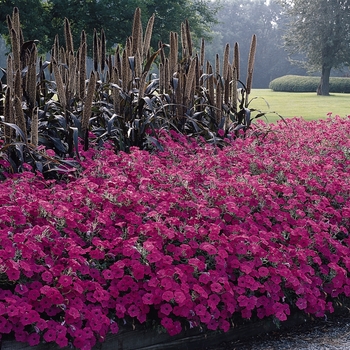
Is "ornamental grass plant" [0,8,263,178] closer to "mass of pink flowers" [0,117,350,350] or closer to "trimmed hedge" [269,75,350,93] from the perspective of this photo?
"mass of pink flowers" [0,117,350,350]

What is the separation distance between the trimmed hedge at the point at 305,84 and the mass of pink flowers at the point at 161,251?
33.2 metres

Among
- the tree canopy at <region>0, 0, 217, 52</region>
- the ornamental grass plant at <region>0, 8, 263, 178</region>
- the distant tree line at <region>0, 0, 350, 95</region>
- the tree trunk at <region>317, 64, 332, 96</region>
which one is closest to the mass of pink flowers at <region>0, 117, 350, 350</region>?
the ornamental grass plant at <region>0, 8, 263, 178</region>

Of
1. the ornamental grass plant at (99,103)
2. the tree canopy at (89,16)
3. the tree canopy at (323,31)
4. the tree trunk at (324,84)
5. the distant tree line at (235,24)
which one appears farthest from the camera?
the tree trunk at (324,84)

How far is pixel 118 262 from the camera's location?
269 centimetres

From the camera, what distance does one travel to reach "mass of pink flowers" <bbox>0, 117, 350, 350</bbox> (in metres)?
2.49

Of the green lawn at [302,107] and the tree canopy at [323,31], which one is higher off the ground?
the tree canopy at [323,31]

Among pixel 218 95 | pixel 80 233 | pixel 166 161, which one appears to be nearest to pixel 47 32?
pixel 218 95

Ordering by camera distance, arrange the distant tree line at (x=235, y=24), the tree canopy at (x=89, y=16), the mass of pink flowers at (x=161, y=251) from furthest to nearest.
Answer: the distant tree line at (x=235, y=24), the tree canopy at (x=89, y=16), the mass of pink flowers at (x=161, y=251)

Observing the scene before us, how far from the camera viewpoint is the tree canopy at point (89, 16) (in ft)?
57.6

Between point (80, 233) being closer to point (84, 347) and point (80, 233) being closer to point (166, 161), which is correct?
point (84, 347)

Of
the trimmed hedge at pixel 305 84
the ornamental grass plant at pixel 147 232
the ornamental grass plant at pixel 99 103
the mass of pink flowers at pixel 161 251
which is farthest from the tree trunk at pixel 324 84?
the mass of pink flowers at pixel 161 251

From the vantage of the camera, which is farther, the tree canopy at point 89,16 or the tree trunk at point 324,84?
the tree trunk at point 324,84

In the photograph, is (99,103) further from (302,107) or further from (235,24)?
(235,24)

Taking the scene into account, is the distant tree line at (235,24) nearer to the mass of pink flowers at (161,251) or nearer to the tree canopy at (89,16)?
the tree canopy at (89,16)
